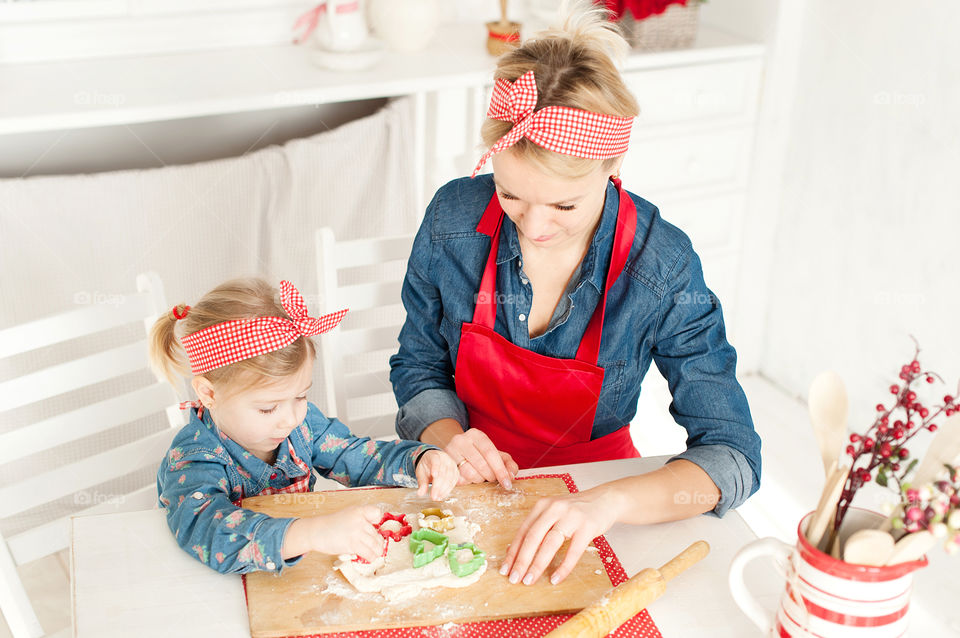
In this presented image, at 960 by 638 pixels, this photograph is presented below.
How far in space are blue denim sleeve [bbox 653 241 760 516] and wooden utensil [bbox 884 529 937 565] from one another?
0.40 m

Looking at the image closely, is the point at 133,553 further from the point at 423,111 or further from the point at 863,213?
the point at 863,213

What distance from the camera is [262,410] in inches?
45.8

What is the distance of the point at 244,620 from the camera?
0.96m

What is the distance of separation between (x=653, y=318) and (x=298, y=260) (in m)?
1.24

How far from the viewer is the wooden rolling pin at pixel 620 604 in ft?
2.96

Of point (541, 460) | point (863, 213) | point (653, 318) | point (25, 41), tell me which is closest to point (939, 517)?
point (653, 318)

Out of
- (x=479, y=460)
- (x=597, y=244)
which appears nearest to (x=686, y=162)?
(x=597, y=244)

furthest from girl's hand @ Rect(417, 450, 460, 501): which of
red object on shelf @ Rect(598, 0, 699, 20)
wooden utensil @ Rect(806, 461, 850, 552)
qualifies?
red object on shelf @ Rect(598, 0, 699, 20)

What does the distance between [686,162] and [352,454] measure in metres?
1.69

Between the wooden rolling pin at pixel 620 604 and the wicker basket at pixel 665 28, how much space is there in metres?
1.81

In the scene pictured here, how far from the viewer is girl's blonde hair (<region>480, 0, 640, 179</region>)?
1166 mm

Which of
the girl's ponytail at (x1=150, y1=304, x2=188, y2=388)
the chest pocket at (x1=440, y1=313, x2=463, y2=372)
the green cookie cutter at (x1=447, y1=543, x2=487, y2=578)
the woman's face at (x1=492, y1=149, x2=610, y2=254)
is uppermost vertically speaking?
the woman's face at (x1=492, y1=149, x2=610, y2=254)

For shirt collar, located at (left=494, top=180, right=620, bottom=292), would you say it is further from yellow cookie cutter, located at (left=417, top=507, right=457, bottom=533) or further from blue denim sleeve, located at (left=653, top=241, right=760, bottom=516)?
yellow cookie cutter, located at (left=417, top=507, right=457, bottom=533)

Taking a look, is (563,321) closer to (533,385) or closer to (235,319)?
(533,385)
